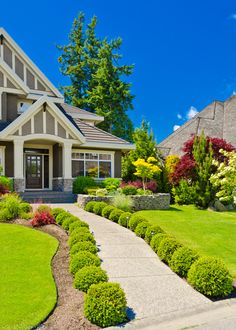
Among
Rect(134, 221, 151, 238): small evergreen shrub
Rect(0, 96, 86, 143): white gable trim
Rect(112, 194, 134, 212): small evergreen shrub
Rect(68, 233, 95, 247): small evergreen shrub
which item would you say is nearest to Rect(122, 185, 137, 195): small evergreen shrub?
Rect(112, 194, 134, 212): small evergreen shrub

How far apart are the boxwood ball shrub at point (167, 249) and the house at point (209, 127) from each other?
19.4 metres

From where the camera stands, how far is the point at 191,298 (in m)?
6.48

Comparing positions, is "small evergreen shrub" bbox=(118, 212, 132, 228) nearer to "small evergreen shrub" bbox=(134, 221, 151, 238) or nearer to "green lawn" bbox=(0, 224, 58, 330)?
"small evergreen shrub" bbox=(134, 221, 151, 238)

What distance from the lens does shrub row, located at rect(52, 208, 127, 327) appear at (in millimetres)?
5430

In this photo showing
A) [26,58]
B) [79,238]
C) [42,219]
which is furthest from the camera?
[26,58]

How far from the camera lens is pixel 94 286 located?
579cm

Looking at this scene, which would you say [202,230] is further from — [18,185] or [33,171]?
→ [33,171]

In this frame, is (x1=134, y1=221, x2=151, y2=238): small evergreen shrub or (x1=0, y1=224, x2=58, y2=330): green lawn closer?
(x1=0, y1=224, x2=58, y2=330): green lawn

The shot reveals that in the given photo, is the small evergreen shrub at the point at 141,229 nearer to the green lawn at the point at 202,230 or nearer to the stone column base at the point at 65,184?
the green lawn at the point at 202,230

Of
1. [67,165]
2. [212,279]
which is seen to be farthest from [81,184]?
[212,279]

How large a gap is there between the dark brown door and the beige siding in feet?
10.0

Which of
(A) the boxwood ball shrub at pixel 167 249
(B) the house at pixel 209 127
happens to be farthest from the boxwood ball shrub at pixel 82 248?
(B) the house at pixel 209 127

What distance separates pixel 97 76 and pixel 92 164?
17.6 m

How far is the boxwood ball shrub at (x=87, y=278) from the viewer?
6410 millimetres
